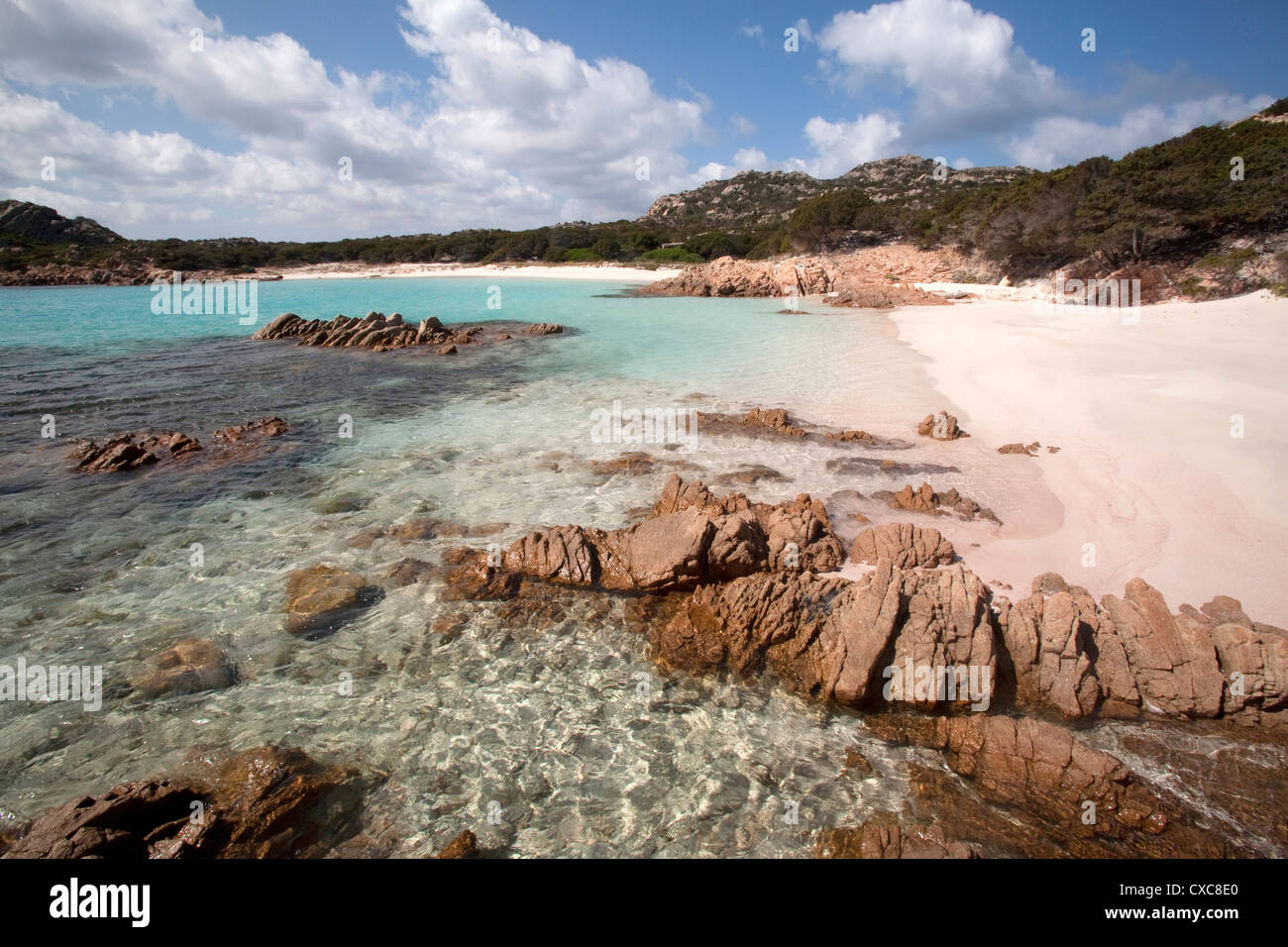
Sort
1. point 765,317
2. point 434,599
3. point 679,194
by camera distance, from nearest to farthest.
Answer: point 434,599 < point 765,317 < point 679,194

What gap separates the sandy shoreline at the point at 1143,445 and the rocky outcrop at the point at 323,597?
7126mm

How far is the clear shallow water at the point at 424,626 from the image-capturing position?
4.27m

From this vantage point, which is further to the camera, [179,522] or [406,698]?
[179,522]

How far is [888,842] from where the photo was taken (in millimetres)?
3686

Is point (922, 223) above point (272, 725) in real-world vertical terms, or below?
above

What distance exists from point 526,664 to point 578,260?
268 feet

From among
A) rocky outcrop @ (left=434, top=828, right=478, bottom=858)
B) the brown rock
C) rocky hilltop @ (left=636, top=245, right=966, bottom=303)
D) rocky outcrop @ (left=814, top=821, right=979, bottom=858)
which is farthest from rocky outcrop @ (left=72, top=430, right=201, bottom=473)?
rocky hilltop @ (left=636, top=245, right=966, bottom=303)

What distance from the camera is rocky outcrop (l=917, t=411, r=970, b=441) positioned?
1118 cm

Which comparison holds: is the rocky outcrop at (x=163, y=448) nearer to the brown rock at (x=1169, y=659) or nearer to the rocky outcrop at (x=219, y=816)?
the rocky outcrop at (x=219, y=816)

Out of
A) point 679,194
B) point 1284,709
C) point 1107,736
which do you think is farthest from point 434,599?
point 679,194

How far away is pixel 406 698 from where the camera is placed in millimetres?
5172

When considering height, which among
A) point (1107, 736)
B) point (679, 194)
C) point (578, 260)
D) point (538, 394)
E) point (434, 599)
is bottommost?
point (1107, 736)
